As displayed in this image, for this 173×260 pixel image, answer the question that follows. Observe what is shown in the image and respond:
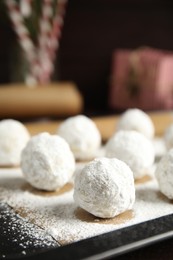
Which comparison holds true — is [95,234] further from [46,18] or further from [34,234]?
[46,18]

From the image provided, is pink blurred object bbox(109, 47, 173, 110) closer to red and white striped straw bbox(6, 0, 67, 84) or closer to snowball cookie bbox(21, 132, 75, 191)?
red and white striped straw bbox(6, 0, 67, 84)

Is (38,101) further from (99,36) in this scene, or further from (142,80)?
(99,36)

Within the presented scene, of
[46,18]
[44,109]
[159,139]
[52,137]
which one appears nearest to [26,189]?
[52,137]

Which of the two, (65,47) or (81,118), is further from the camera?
(65,47)

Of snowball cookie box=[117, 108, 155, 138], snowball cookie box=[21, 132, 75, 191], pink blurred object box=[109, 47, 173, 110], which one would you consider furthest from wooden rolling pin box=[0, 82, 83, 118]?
snowball cookie box=[21, 132, 75, 191]

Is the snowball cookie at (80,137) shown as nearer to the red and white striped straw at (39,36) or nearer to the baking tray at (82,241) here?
the baking tray at (82,241)

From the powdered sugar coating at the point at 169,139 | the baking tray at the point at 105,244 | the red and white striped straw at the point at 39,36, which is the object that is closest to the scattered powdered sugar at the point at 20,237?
the baking tray at the point at 105,244
